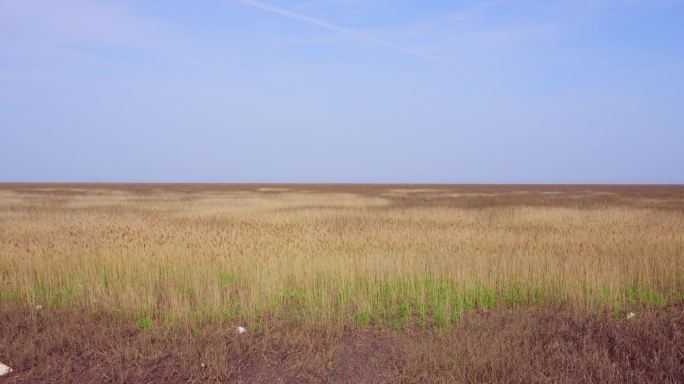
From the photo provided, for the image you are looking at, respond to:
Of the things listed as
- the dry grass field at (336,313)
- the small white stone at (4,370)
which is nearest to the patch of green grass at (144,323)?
the dry grass field at (336,313)

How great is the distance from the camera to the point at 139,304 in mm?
6781

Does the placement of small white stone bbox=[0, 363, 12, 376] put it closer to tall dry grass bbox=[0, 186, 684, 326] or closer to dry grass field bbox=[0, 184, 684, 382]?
dry grass field bbox=[0, 184, 684, 382]

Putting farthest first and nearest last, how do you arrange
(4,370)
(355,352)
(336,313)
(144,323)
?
(336,313)
(144,323)
(355,352)
(4,370)

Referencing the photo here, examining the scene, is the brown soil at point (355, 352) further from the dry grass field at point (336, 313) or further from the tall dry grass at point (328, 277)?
the tall dry grass at point (328, 277)

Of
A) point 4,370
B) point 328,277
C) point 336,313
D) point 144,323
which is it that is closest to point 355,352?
point 336,313

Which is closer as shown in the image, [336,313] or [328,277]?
[336,313]

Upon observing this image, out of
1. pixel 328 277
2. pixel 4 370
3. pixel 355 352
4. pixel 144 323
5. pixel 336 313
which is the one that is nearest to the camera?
pixel 4 370

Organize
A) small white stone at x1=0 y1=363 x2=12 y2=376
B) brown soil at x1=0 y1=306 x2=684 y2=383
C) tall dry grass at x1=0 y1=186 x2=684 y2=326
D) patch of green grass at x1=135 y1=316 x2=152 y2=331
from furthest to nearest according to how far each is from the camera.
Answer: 1. tall dry grass at x1=0 y1=186 x2=684 y2=326
2. patch of green grass at x1=135 y1=316 x2=152 y2=331
3. small white stone at x1=0 y1=363 x2=12 y2=376
4. brown soil at x1=0 y1=306 x2=684 y2=383

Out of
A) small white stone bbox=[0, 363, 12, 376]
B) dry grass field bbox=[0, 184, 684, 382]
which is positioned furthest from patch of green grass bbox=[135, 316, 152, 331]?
Result: small white stone bbox=[0, 363, 12, 376]

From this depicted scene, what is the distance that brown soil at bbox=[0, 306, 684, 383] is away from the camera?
4.79 meters

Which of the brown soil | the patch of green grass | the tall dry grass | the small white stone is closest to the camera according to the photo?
the brown soil

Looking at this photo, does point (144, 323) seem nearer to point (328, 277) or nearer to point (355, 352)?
point (355, 352)

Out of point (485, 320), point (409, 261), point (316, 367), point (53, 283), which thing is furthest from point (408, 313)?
point (53, 283)

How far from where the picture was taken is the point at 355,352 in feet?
17.9
